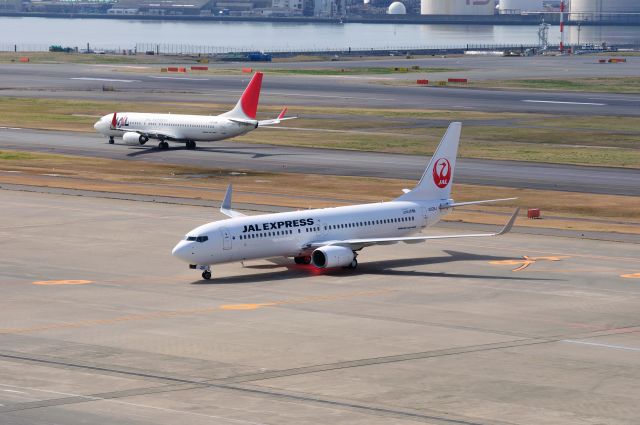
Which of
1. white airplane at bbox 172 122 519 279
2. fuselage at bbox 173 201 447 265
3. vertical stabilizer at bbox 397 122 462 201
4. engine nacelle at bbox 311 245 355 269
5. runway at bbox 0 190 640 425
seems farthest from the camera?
vertical stabilizer at bbox 397 122 462 201

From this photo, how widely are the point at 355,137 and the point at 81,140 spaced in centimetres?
3232

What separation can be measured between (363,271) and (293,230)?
5.29 m

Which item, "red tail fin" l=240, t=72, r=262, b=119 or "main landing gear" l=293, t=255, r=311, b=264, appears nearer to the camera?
"main landing gear" l=293, t=255, r=311, b=264

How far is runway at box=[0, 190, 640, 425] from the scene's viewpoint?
144ft

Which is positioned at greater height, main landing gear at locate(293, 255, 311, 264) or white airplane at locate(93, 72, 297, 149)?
white airplane at locate(93, 72, 297, 149)

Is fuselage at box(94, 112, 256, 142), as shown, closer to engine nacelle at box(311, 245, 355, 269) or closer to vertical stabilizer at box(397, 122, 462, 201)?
vertical stabilizer at box(397, 122, 462, 201)

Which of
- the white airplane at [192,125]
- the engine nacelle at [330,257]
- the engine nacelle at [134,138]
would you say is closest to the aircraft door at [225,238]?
the engine nacelle at [330,257]

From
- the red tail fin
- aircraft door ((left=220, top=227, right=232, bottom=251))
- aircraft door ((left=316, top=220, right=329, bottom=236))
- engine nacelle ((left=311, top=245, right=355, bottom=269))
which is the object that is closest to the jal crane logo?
aircraft door ((left=316, top=220, right=329, bottom=236))

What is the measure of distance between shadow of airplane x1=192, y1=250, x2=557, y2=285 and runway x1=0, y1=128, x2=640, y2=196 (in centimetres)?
3446

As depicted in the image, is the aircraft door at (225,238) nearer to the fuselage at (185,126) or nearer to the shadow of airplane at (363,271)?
the shadow of airplane at (363,271)

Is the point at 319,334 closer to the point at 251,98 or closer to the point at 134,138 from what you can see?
the point at 251,98

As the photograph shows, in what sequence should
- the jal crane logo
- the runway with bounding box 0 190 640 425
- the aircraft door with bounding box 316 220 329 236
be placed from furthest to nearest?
the jal crane logo < the aircraft door with bounding box 316 220 329 236 < the runway with bounding box 0 190 640 425

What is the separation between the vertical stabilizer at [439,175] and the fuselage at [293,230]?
25.9 inches

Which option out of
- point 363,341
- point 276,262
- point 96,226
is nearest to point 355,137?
point 96,226
